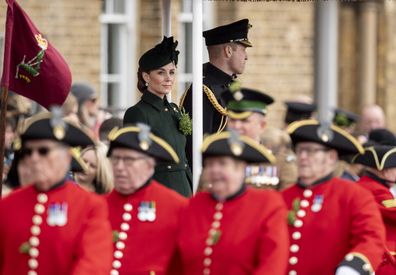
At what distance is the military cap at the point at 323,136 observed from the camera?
9930 mm

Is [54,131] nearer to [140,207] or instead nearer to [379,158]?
[140,207]

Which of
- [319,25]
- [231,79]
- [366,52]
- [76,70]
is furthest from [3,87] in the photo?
[366,52]

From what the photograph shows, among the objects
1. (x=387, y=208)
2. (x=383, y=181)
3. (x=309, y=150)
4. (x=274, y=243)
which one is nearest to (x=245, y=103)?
(x=309, y=150)

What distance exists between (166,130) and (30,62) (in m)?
1.04

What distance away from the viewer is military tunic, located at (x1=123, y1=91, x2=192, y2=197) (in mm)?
11875

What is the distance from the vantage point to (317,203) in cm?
1003

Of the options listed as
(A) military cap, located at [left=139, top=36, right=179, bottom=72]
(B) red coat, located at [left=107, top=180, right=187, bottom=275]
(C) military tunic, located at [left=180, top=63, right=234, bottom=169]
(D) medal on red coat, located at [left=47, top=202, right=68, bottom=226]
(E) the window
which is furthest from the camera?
(E) the window

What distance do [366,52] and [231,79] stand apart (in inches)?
447

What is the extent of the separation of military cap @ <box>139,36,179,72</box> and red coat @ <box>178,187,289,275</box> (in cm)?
265

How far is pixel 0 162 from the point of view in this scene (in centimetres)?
1137

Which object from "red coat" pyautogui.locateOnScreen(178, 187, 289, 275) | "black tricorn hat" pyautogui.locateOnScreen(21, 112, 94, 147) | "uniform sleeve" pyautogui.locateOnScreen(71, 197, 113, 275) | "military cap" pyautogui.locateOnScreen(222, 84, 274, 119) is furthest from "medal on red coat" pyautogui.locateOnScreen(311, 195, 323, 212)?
"black tricorn hat" pyautogui.locateOnScreen(21, 112, 94, 147)

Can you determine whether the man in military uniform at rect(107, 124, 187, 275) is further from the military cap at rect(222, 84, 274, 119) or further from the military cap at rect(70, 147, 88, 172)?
the military cap at rect(70, 147, 88, 172)

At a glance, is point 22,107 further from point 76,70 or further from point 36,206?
point 36,206

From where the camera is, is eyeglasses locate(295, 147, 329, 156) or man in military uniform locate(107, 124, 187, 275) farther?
eyeglasses locate(295, 147, 329, 156)
